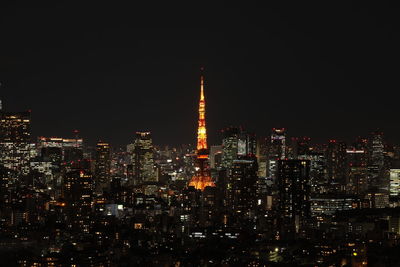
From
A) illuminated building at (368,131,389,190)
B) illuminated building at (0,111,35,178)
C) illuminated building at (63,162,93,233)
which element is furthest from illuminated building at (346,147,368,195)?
illuminated building at (0,111,35,178)

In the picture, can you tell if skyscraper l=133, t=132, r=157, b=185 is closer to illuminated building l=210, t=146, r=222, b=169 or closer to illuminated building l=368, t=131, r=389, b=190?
illuminated building l=210, t=146, r=222, b=169

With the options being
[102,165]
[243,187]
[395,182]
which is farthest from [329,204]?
[102,165]

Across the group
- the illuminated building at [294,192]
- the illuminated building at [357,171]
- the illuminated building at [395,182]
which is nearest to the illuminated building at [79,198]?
the illuminated building at [294,192]

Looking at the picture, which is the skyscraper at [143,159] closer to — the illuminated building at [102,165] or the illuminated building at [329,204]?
the illuminated building at [102,165]

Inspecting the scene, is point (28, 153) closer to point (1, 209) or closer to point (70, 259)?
point (1, 209)

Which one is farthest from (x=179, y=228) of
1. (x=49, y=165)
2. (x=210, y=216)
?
(x=49, y=165)

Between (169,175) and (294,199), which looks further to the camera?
(169,175)
